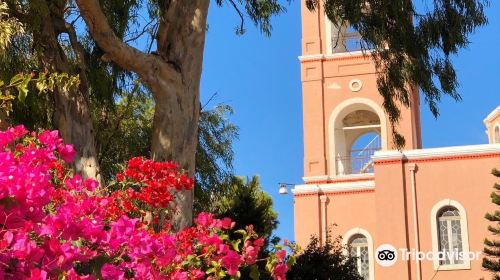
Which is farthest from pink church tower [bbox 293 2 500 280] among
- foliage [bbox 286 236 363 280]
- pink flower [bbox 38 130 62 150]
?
pink flower [bbox 38 130 62 150]

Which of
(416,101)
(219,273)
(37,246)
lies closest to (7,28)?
(219,273)

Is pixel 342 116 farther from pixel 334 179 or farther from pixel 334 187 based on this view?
pixel 334 187

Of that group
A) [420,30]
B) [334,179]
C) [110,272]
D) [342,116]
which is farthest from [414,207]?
[110,272]

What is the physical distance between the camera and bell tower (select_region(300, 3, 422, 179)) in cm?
2436

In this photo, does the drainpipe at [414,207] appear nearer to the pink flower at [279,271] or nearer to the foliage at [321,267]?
the foliage at [321,267]

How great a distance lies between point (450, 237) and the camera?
830 inches

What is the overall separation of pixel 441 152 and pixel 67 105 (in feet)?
50.6

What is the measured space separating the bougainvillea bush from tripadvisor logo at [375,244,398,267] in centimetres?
1607

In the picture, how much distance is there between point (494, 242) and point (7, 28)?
571 inches

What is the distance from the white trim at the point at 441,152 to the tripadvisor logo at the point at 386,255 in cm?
242

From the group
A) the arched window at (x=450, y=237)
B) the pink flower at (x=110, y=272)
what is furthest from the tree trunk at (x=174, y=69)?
the arched window at (x=450, y=237)

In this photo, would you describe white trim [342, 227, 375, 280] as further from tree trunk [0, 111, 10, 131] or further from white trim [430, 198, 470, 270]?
tree trunk [0, 111, 10, 131]

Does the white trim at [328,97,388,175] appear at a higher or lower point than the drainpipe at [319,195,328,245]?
higher

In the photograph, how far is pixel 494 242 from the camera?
19.0 m
